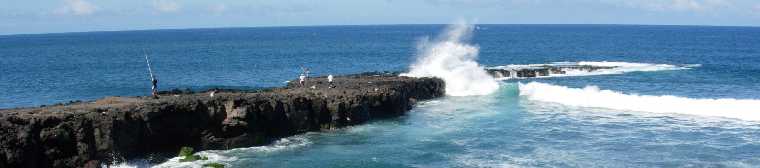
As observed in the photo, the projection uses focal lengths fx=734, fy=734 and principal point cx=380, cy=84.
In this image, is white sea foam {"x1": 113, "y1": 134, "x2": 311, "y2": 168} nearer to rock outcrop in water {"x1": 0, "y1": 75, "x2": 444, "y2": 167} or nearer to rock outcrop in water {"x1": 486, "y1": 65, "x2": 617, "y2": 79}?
rock outcrop in water {"x1": 0, "y1": 75, "x2": 444, "y2": 167}

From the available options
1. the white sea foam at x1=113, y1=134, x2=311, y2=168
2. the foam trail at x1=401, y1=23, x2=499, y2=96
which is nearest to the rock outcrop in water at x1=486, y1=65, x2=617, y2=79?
the foam trail at x1=401, y1=23, x2=499, y2=96

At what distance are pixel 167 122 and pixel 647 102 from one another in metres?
34.1

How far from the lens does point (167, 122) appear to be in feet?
110

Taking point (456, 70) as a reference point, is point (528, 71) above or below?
below

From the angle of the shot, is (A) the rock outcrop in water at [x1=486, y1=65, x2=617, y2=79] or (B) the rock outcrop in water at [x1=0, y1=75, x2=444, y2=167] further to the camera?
(A) the rock outcrop in water at [x1=486, y1=65, x2=617, y2=79]

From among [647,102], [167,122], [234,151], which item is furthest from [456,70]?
[167,122]

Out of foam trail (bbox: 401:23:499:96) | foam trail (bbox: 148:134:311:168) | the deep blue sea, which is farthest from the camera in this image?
foam trail (bbox: 401:23:499:96)

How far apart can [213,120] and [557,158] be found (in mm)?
16202

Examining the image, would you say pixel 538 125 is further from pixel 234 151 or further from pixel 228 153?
pixel 228 153

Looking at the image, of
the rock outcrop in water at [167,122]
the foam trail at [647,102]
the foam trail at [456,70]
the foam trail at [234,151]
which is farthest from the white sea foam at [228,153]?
the foam trail at [456,70]

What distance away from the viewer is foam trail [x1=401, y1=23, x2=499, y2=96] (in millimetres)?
61625

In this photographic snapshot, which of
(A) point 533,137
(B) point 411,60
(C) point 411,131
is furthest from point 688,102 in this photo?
(B) point 411,60

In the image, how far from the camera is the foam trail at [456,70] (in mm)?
61625

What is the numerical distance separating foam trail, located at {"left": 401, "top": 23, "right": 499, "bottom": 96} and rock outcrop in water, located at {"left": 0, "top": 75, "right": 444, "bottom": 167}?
50.3ft
